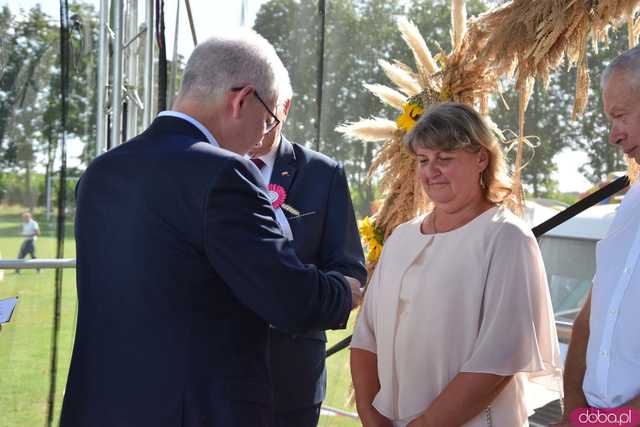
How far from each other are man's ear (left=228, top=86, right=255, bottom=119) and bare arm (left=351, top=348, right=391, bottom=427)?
91cm

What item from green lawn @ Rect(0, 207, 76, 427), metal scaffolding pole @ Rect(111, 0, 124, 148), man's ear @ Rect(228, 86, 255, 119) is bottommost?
green lawn @ Rect(0, 207, 76, 427)

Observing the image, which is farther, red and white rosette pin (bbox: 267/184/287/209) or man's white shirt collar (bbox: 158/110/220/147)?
red and white rosette pin (bbox: 267/184/287/209)

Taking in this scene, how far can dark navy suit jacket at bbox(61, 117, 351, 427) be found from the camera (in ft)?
4.42

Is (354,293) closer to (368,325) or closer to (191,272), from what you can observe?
(191,272)

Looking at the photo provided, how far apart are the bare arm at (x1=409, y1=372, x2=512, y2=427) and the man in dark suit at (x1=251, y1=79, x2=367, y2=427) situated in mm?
334

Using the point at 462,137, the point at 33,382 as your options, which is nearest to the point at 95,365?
the point at 462,137

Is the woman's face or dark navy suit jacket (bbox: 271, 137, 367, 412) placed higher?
the woman's face

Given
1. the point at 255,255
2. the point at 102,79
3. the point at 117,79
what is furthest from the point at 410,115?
the point at 102,79

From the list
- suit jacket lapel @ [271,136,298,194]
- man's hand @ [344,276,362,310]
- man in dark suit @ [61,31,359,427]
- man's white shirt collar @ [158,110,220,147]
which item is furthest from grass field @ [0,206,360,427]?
man's white shirt collar @ [158,110,220,147]

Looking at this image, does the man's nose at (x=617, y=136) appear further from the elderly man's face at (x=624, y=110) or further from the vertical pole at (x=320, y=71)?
the vertical pole at (x=320, y=71)

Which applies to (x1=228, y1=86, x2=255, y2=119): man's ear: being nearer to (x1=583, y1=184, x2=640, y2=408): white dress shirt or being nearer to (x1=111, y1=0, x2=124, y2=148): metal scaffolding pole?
(x1=583, y1=184, x2=640, y2=408): white dress shirt

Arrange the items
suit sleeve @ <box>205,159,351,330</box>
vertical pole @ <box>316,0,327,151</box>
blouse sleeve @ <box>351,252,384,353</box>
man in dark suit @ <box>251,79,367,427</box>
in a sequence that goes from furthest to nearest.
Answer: vertical pole @ <box>316,0,327,151</box>, blouse sleeve @ <box>351,252,384,353</box>, man in dark suit @ <box>251,79,367,427</box>, suit sleeve @ <box>205,159,351,330</box>

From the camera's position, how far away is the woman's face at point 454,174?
1.99m

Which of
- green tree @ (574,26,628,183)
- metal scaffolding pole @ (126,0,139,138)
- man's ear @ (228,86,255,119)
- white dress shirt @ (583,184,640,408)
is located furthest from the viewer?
metal scaffolding pole @ (126,0,139,138)
